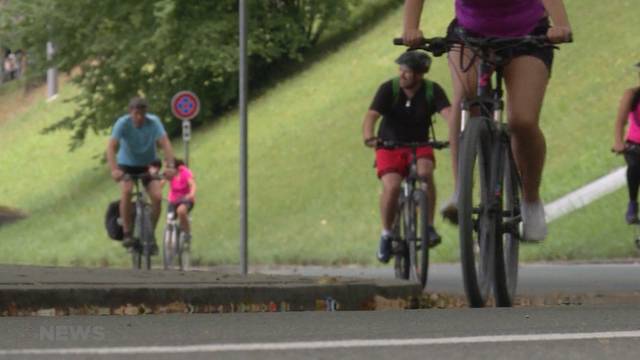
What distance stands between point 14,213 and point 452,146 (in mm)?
2263

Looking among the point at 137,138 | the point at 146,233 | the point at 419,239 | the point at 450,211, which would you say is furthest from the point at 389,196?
the point at 146,233

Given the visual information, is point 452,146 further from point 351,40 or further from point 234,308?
point 351,40

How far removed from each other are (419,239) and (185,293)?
185 inches

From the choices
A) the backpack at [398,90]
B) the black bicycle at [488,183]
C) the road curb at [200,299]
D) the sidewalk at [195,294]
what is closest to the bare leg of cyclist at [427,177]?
the backpack at [398,90]

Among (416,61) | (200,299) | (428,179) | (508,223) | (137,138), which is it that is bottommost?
(200,299)

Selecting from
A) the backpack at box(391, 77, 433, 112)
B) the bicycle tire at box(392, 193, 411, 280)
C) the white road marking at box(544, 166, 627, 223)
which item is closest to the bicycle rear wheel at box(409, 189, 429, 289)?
the bicycle tire at box(392, 193, 411, 280)

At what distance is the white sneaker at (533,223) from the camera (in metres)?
9.13

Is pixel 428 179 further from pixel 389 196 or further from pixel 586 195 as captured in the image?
pixel 586 195

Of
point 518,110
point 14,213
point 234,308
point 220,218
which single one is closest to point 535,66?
point 518,110

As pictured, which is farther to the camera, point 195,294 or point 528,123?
point 195,294

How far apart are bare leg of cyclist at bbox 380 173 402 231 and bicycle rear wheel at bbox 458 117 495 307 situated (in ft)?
17.9

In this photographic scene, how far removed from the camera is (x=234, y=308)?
9.89m

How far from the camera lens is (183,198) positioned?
25484 mm

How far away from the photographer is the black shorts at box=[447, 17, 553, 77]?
29.8 ft
